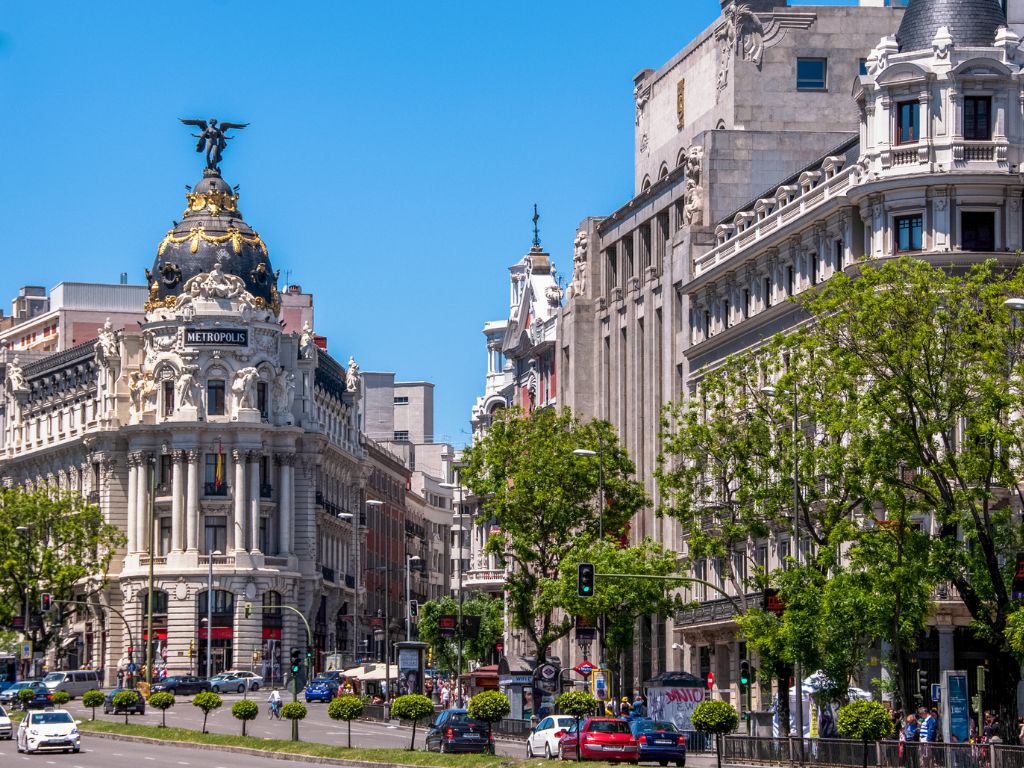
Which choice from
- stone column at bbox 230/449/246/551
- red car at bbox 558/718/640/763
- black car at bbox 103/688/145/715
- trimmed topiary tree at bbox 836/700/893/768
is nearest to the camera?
trimmed topiary tree at bbox 836/700/893/768

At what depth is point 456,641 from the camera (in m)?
146

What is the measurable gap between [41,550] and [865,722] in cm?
9419

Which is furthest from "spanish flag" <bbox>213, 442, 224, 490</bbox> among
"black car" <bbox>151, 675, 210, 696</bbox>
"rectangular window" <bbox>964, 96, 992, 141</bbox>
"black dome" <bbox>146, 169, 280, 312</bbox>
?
"rectangular window" <bbox>964, 96, 992, 141</bbox>

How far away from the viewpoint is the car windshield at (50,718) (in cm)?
7225

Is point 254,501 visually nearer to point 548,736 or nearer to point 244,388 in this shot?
point 244,388

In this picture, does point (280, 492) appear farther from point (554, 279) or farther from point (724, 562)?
point (724, 562)

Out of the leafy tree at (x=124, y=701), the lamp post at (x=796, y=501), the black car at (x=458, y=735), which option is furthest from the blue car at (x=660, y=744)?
the leafy tree at (x=124, y=701)

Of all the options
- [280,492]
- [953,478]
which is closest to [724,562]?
[953,478]

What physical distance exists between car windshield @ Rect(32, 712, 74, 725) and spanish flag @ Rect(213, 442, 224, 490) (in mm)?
79831

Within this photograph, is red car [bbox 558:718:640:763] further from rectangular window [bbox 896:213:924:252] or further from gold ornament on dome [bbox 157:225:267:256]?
gold ornament on dome [bbox 157:225:267:256]

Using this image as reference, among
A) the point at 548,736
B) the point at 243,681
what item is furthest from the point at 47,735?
the point at 243,681

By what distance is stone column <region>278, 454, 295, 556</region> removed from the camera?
156 metres

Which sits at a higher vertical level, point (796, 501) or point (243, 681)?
point (796, 501)

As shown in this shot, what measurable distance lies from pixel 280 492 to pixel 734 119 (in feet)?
199
